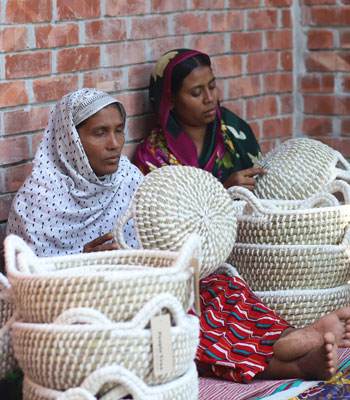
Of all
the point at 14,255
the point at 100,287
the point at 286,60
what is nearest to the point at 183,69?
the point at 286,60

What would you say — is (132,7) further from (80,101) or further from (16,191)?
(16,191)

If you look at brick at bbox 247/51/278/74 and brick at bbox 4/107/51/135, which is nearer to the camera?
brick at bbox 4/107/51/135

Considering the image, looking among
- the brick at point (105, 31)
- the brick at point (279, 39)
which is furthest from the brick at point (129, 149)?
the brick at point (279, 39)

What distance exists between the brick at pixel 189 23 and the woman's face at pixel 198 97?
0.29 m

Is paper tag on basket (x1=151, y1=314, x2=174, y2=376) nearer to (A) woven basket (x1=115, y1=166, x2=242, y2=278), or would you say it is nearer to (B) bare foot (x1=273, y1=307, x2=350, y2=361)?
(A) woven basket (x1=115, y1=166, x2=242, y2=278)

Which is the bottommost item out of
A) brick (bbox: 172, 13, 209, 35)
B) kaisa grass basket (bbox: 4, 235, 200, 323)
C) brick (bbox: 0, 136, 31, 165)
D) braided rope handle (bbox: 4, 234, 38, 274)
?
kaisa grass basket (bbox: 4, 235, 200, 323)

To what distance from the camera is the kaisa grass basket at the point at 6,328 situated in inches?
82.9

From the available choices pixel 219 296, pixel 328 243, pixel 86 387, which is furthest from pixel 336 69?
pixel 86 387

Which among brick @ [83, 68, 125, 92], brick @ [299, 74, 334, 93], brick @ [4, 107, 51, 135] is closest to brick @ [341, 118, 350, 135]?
brick @ [299, 74, 334, 93]

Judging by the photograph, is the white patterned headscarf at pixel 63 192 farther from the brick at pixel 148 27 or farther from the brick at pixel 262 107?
the brick at pixel 262 107

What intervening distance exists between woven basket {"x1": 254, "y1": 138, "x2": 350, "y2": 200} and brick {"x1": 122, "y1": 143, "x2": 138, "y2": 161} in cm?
72

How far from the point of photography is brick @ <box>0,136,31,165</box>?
298 centimetres

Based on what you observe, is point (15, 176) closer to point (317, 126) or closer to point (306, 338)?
point (306, 338)

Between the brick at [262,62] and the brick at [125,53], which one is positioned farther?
the brick at [262,62]
